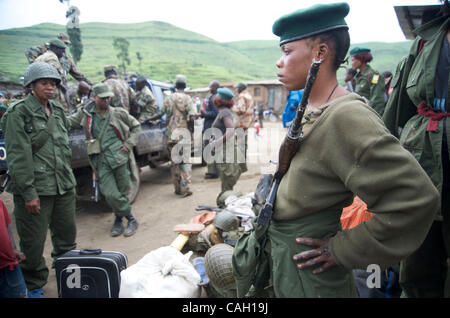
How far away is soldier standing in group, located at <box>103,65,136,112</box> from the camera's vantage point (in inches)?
203

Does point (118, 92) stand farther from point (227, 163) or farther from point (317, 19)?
point (317, 19)

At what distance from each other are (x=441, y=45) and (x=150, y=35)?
343 ft

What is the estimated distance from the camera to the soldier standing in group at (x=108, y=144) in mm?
3967

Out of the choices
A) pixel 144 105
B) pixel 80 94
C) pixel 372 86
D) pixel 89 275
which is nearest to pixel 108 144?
pixel 89 275

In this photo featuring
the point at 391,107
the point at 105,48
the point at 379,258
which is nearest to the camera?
the point at 379,258

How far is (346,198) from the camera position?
41.0 inches

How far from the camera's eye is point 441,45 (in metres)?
1.62

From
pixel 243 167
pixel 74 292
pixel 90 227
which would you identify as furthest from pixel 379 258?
pixel 90 227

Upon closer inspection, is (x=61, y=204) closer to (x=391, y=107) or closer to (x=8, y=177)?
(x=8, y=177)

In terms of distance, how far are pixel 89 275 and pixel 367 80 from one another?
518 cm

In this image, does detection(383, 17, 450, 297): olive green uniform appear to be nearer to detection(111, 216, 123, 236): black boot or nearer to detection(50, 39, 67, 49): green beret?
detection(111, 216, 123, 236): black boot

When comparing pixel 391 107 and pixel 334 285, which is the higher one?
pixel 391 107

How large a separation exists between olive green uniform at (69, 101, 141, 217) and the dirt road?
1.59 feet

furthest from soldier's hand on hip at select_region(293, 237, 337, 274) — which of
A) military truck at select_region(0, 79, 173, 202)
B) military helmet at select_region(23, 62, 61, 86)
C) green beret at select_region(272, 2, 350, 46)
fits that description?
military truck at select_region(0, 79, 173, 202)
